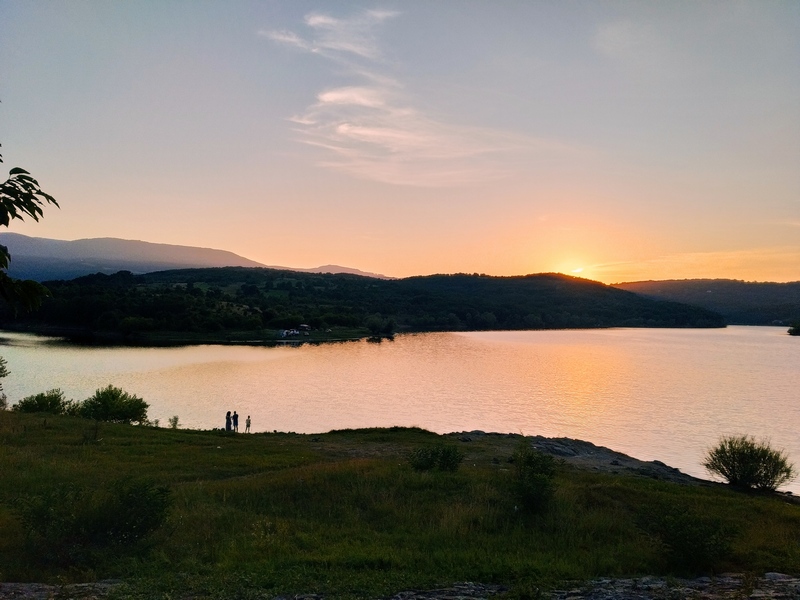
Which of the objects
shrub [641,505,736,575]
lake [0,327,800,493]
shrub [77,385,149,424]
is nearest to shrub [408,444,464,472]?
shrub [641,505,736,575]

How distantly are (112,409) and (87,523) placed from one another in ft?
90.1

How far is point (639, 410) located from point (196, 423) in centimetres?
4165

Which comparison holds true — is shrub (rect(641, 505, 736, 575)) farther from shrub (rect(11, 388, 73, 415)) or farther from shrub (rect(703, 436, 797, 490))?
shrub (rect(11, 388, 73, 415))

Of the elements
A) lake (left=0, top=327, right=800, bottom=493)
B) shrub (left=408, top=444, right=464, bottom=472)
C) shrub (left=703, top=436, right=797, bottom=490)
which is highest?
shrub (left=408, top=444, right=464, bottom=472)

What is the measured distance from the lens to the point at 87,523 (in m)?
10.1

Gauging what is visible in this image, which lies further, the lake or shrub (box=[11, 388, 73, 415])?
the lake

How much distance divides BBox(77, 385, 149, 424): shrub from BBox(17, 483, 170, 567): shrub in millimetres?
26347

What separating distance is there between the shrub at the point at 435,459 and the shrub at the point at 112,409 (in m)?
23.7

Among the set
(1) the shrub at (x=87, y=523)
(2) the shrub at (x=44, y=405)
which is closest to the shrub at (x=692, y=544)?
(1) the shrub at (x=87, y=523)

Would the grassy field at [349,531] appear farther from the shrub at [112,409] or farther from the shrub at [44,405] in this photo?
the shrub at [44,405]

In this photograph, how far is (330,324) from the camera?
6033 inches

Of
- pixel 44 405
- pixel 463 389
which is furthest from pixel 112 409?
pixel 463 389

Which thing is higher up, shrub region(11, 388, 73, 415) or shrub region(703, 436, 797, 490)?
shrub region(703, 436, 797, 490)

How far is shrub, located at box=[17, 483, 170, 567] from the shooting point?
9719 mm
